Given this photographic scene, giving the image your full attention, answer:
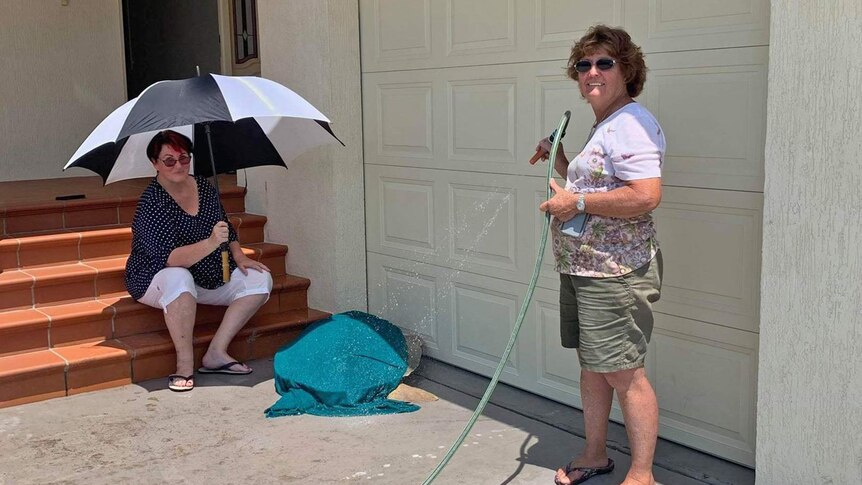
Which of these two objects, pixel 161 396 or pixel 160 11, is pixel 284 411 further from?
pixel 160 11

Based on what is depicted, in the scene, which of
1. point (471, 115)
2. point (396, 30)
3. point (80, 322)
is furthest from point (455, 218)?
point (80, 322)

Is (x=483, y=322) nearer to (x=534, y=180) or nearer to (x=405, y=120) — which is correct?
(x=534, y=180)

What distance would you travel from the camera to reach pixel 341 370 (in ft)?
14.1

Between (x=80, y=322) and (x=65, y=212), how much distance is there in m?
0.90

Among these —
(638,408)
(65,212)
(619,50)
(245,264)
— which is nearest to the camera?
(619,50)

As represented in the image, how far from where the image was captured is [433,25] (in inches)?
185

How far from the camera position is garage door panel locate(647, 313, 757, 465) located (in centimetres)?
345

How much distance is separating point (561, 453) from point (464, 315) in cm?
118

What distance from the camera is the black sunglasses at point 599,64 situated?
302 cm

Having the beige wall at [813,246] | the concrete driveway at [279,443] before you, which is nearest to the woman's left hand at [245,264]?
the concrete driveway at [279,443]

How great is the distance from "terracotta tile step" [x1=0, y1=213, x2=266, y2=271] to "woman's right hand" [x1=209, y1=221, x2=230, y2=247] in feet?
3.17

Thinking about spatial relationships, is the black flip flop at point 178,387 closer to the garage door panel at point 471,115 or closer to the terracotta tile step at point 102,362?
the terracotta tile step at point 102,362

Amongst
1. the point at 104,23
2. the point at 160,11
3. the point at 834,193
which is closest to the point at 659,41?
the point at 834,193

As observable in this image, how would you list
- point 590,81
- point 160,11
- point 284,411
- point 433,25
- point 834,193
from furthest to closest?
1. point 160,11
2. point 433,25
3. point 284,411
4. point 590,81
5. point 834,193
